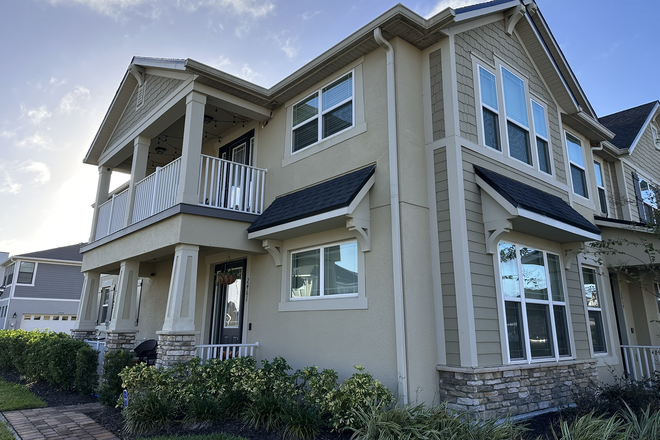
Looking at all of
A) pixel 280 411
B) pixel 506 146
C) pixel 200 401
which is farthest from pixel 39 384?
pixel 506 146

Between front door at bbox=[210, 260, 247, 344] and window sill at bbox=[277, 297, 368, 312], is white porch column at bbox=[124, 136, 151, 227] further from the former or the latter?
window sill at bbox=[277, 297, 368, 312]

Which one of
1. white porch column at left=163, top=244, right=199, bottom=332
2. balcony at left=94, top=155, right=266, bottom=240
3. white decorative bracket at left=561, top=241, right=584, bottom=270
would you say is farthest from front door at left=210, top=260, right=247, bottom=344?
white decorative bracket at left=561, top=241, right=584, bottom=270

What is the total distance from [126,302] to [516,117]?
9726mm

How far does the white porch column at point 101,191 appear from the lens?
12820 mm

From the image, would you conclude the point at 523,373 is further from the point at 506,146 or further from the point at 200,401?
the point at 200,401

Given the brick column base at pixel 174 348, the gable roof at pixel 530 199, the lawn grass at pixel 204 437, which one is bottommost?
the lawn grass at pixel 204 437

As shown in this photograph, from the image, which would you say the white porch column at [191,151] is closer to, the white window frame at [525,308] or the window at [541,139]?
the white window frame at [525,308]

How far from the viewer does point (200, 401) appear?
627cm

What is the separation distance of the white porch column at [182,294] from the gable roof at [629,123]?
13101 mm

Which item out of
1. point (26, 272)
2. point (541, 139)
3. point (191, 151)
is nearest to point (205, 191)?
point (191, 151)

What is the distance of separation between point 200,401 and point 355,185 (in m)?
4.09

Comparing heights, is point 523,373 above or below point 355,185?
below

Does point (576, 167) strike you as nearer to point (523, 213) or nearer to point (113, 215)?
point (523, 213)

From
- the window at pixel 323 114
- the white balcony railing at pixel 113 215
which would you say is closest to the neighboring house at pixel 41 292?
the white balcony railing at pixel 113 215
